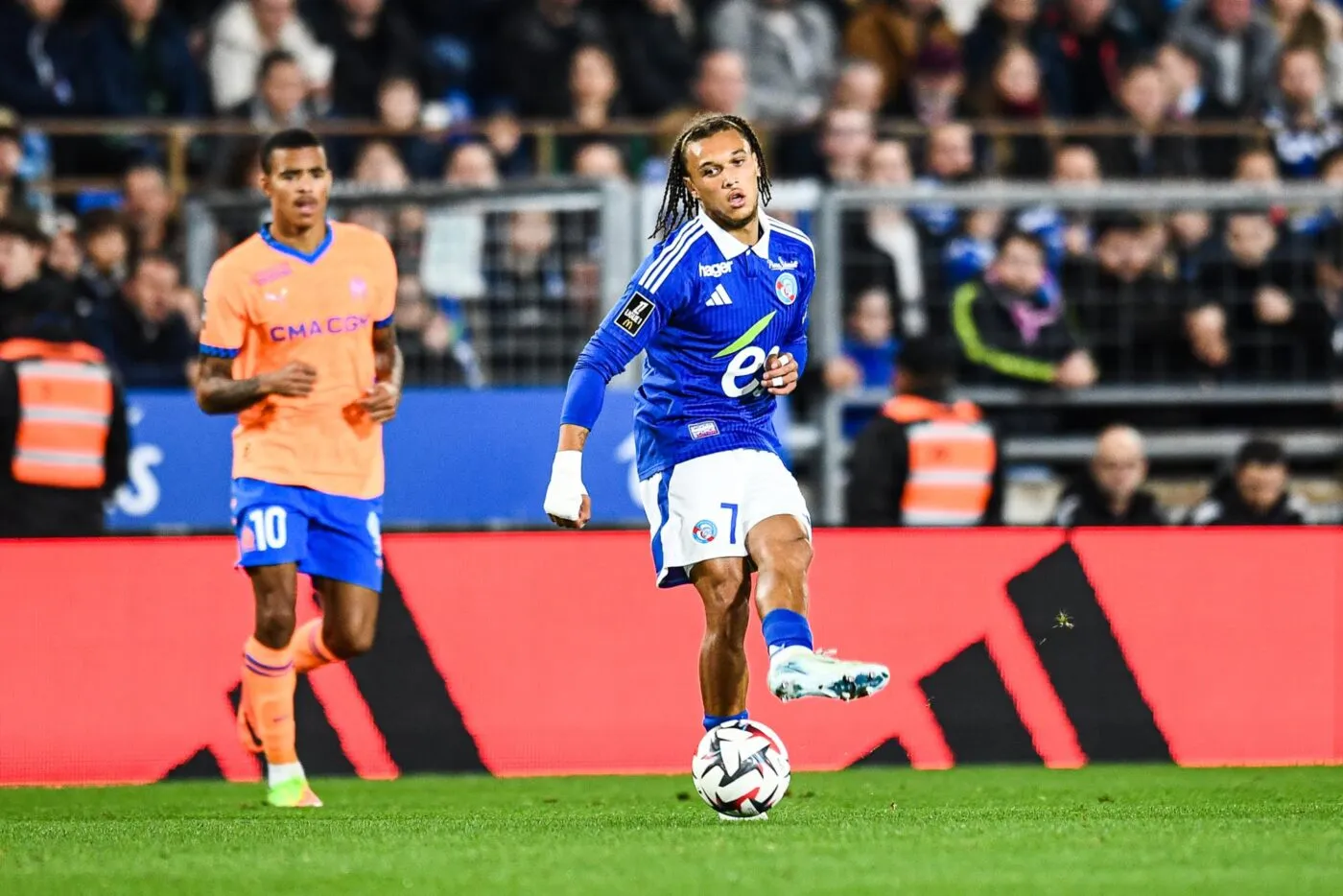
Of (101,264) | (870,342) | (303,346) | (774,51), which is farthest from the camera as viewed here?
(774,51)

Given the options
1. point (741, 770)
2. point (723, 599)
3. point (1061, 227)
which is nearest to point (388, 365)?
point (723, 599)

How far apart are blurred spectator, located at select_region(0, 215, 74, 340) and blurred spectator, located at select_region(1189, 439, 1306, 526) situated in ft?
18.8

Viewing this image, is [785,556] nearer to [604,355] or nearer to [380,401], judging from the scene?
[604,355]

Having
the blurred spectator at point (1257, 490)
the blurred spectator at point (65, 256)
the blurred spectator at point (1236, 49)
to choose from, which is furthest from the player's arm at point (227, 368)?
the blurred spectator at point (1236, 49)

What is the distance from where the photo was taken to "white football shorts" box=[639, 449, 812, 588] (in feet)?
23.7

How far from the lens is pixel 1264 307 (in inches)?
514

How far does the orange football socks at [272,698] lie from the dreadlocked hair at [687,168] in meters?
2.18

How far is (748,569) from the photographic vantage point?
737 cm

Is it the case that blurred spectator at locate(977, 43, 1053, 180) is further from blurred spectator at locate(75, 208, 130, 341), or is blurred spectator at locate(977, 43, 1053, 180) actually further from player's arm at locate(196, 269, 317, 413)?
player's arm at locate(196, 269, 317, 413)

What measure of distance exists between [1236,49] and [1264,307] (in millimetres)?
3656

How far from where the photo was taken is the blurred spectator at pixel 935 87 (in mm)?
14734

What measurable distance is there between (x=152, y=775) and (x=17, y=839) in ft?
8.84

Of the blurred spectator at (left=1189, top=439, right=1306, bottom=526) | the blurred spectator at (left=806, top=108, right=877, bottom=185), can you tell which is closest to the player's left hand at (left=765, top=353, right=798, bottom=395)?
the blurred spectator at (left=1189, top=439, right=1306, bottom=526)

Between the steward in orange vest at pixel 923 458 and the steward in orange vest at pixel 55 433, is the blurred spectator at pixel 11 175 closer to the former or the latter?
the steward in orange vest at pixel 55 433
